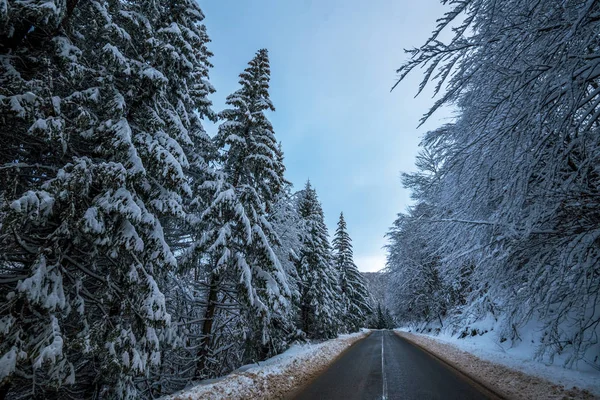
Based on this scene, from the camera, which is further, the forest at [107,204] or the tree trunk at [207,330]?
the tree trunk at [207,330]

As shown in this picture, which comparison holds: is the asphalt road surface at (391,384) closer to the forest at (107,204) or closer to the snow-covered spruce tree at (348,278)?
the forest at (107,204)

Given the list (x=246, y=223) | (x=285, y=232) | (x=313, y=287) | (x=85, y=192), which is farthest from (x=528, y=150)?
(x=313, y=287)

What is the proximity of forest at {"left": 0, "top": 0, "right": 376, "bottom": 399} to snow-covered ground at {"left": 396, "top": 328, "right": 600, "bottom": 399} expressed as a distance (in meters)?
6.65

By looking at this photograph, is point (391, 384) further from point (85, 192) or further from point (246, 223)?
point (85, 192)

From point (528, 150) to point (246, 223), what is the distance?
7742 mm

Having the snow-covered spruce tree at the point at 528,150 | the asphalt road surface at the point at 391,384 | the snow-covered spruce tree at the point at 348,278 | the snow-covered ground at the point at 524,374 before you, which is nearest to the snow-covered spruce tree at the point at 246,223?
the asphalt road surface at the point at 391,384

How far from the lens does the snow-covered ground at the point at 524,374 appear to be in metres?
5.66

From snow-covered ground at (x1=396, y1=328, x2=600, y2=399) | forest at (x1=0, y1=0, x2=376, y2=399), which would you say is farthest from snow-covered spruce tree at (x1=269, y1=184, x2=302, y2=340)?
snow-covered ground at (x1=396, y1=328, x2=600, y2=399)

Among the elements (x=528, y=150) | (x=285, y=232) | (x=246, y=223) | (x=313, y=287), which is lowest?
(x=313, y=287)

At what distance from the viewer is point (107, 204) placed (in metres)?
5.83

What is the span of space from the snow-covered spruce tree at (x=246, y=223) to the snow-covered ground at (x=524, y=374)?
6649mm

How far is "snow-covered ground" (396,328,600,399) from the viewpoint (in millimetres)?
5660

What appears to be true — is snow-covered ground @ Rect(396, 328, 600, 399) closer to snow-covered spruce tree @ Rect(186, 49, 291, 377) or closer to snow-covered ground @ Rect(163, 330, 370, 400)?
snow-covered ground @ Rect(163, 330, 370, 400)

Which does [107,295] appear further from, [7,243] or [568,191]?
[568,191]
